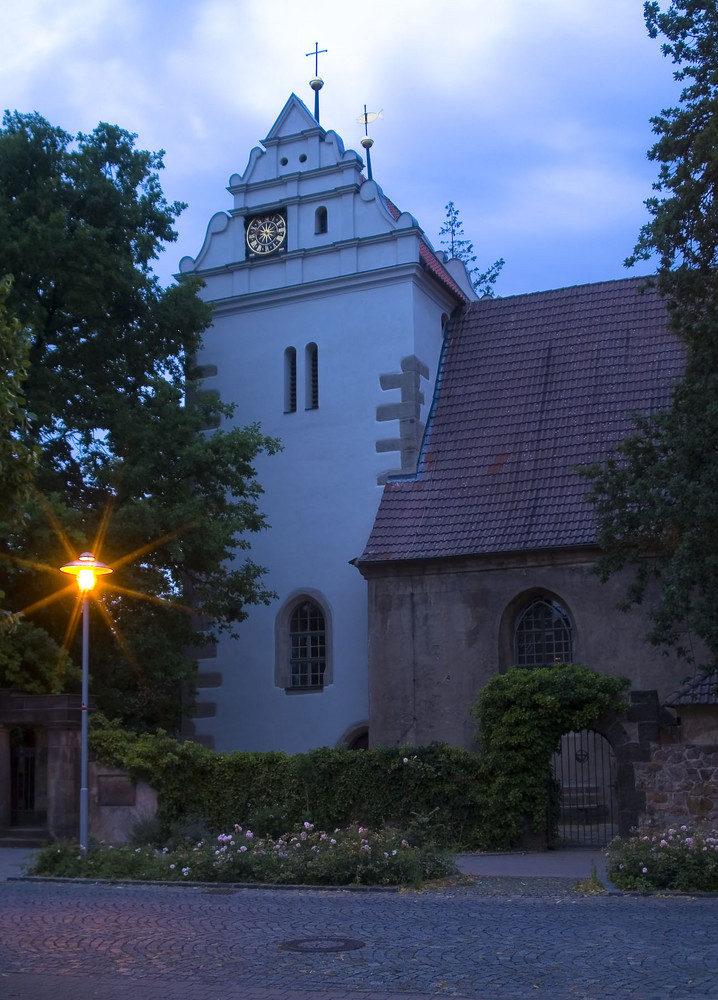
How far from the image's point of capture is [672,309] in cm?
1781

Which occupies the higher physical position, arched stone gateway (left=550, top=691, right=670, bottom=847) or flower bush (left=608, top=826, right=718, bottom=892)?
arched stone gateway (left=550, top=691, right=670, bottom=847)

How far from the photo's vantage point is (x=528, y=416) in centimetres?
2502

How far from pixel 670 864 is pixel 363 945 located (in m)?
5.05

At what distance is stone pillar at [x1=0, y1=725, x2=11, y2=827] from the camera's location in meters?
21.7

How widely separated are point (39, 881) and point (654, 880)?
786 centimetres

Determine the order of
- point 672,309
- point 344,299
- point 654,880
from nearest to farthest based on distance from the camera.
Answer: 1. point 654,880
2. point 672,309
3. point 344,299

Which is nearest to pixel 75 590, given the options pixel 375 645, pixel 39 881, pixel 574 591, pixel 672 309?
pixel 375 645

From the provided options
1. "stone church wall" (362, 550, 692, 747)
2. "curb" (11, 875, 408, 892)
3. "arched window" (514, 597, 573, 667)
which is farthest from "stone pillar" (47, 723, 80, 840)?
"arched window" (514, 597, 573, 667)

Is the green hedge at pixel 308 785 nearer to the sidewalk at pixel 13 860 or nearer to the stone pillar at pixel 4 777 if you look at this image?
the sidewalk at pixel 13 860

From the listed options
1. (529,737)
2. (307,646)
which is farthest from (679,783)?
(307,646)

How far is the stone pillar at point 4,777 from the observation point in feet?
71.2

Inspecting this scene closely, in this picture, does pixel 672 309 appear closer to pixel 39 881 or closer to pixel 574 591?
pixel 574 591

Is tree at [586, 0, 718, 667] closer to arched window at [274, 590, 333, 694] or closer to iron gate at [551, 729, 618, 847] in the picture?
iron gate at [551, 729, 618, 847]

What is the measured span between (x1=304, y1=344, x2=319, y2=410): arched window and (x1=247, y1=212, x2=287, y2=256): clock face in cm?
257
